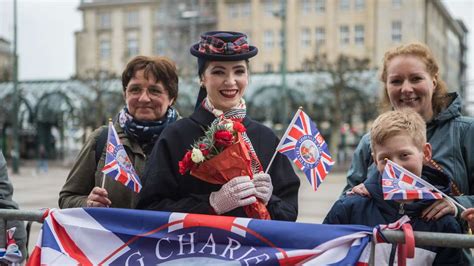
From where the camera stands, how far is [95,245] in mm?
3266

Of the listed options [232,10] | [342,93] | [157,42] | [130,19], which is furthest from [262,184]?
[130,19]

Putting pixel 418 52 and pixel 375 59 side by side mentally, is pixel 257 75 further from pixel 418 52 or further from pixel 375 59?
pixel 418 52

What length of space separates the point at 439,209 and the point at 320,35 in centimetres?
7098

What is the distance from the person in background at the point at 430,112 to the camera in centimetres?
326

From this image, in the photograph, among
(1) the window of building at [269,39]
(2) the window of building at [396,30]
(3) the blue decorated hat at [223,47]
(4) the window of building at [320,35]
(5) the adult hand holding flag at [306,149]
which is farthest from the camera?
(1) the window of building at [269,39]

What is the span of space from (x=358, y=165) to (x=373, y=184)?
25.7 inches

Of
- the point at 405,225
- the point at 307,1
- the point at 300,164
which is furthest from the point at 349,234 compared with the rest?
the point at 307,1

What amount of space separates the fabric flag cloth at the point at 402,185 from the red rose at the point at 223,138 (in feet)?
2.45

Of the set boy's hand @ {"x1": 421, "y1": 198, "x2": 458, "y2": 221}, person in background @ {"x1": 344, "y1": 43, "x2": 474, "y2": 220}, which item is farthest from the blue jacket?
boy's hand @ {"x1": 421, "y1": 198, "x2": 458, "y2": 221}

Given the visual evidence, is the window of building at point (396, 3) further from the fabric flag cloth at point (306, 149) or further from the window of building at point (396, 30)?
the fabric flag cloth at point (306, 149)

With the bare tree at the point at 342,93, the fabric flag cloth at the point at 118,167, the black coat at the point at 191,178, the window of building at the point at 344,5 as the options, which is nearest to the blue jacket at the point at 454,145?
the black coat at the point at 191,178

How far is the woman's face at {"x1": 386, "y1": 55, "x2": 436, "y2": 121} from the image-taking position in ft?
11.3

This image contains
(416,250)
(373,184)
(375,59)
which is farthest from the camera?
(375,59)

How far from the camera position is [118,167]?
11.1 feet
